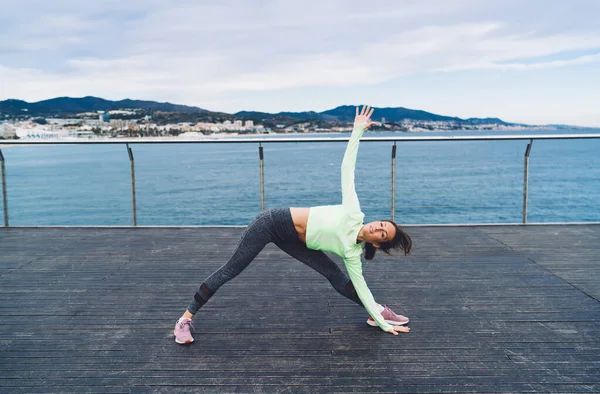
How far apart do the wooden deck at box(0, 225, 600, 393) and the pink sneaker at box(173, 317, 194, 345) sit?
0.19ft

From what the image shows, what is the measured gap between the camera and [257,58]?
51.4m

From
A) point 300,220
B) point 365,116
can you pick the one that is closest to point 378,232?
point 300,220

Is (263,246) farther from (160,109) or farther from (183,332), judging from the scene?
(160,109)

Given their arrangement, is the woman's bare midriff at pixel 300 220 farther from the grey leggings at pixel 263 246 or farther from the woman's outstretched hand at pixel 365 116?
the woman's outstretched hand at pixel 365 116

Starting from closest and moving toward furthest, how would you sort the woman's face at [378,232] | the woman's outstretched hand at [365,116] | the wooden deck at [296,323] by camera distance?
the wooden deck at [296,323]
the woman's face at [378,232]
the woman's outstretched hand at [365,116]

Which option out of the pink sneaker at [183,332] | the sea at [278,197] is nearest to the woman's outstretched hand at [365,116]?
the pink sneaker at [183,332]

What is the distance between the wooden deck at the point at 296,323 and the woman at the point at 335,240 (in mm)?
172

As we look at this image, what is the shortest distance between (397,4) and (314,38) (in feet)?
47.9

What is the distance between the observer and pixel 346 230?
2.57 meters

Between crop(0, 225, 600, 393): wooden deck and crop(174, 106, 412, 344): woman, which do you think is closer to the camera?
crop(0, 225, 600, 393): wooden deck

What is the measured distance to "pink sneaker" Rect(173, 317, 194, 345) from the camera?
104 inches

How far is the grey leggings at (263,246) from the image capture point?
270 cm

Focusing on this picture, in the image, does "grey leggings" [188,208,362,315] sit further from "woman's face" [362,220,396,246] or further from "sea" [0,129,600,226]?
"sea" [0,129,600,226]

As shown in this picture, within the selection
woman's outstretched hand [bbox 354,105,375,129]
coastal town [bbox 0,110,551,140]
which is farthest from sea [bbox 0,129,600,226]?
woman's outstretched hand [bbox 354,105,375,129]
